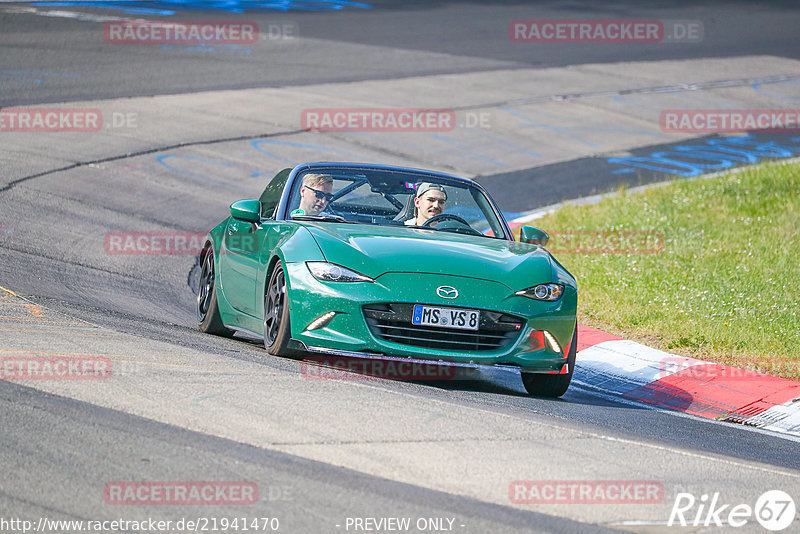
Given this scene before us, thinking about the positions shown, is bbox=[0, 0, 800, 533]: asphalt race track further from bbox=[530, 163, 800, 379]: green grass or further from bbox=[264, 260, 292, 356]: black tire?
bbox=[530, 163, 800, 379]: green grass

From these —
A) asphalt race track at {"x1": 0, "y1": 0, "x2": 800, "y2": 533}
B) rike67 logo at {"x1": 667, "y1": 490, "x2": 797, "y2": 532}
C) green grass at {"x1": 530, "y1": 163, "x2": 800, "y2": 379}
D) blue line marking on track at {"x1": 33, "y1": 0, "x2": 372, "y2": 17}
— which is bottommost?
green grass at {"x1": 530, "y1": 163, "x2": 800, "y2": 379}

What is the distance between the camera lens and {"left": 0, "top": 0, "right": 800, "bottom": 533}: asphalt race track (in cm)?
498

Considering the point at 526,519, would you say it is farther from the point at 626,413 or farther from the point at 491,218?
the point at 491,218

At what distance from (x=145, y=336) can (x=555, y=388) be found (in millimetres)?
2749

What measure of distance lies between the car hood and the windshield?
394mm

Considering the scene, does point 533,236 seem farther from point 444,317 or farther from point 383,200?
point 444,317

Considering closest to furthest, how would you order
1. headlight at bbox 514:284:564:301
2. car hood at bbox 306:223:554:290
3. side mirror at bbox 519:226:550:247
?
1. car hood at bbox 306:223:554:290
2. headlight at bbox 514:284:564:301
3. side mirror at bbox 519:226:550:247

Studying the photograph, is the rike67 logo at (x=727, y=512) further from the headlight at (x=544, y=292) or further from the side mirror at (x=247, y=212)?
the side mirror at (x=247, y=212)

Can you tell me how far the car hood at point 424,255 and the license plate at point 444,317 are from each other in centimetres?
26

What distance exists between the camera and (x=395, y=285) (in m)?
7.23

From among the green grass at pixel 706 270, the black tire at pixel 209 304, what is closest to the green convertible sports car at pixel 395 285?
the black tire at pixel 209 304

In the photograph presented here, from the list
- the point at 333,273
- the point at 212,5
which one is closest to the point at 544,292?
the point at 333,273

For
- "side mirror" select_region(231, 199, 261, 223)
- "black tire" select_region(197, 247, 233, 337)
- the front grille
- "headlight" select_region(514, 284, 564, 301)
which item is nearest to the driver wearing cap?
Result: "side mirror" select_region(231, 199, 261, 223)

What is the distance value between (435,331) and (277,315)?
1.11 m
